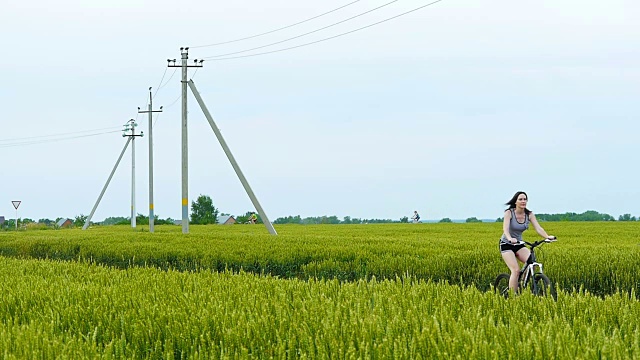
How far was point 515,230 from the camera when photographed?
33.5 feet

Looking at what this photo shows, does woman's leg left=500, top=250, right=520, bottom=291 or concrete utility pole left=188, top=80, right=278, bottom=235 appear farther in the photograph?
concrete utility pole left=188, top=80, right=278, bottom=235

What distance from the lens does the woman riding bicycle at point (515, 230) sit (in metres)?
10.1

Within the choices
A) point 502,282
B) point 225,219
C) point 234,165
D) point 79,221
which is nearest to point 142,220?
point 79,221

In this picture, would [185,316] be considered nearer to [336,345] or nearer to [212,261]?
[336,345]

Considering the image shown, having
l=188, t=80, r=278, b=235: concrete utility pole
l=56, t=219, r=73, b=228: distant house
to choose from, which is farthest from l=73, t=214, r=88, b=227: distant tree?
l=188, t=80, r=278, b=235: concrete utility pole

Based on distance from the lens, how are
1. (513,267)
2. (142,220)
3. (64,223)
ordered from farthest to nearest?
(64,223) < (142,220) < (513,267)

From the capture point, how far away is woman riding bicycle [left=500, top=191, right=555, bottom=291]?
1011 cm

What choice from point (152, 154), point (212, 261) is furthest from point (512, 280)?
point (152, 154)

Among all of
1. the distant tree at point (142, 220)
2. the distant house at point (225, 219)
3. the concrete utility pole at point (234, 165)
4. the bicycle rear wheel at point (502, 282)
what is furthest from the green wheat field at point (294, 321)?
the distant house at point (225, 219)

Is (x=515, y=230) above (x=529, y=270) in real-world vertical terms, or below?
above

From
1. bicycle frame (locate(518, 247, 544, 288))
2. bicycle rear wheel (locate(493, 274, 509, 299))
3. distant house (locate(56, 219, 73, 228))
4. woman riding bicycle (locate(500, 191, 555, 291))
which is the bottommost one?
bicycle rear wheel (locate(493, 274, 509, 299))

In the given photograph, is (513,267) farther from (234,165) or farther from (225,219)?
(225,219)

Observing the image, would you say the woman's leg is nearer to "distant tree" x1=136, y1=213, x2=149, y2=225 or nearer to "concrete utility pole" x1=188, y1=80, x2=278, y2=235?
"concrete utility pole" x1=188, y1=80, x2=278, y2=235

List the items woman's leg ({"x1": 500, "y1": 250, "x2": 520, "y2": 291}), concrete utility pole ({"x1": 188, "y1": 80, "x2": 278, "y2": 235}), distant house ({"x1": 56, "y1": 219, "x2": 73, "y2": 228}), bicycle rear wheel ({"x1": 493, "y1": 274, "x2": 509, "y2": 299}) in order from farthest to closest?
distant house ({"x1": 56, "y1": 219, "x2": 73, "y2": 228}) < concrete utility pole ({"x1": 188, "y1": 80, "x2": 278, "y2": 235}) < bicycle rear wheel ({"x1": 493, "y1": 274, "x2": 509, "y2": 299}) < woman's leg ({"x1": 500, "y1": 250, "x2": 520, "y2": 291})
